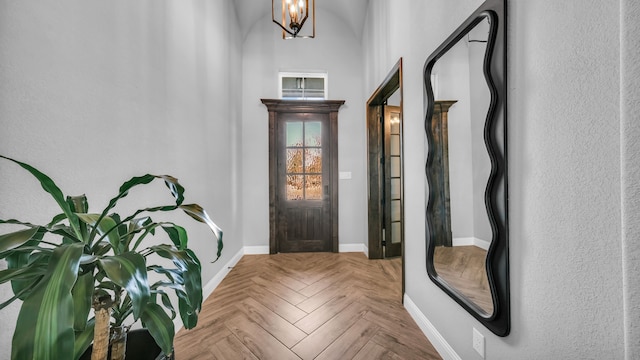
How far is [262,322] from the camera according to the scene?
1865 millimetres

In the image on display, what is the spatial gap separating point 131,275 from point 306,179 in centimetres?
309

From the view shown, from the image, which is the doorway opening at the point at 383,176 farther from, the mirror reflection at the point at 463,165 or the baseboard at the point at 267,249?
the mirror reflection at the point at 463,165

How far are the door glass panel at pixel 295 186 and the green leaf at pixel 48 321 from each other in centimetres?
316

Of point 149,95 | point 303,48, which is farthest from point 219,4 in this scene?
point 149,95

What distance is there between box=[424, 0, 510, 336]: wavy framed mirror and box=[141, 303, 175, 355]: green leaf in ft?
3.99

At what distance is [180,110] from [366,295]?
7.30 ft

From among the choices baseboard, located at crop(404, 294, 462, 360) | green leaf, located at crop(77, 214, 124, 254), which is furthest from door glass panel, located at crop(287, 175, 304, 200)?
green leaf, located at crop(77, 214, 124, 254)

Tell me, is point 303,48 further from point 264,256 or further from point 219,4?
point 264,256

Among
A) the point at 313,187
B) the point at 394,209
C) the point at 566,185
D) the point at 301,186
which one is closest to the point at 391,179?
the point at 394,209

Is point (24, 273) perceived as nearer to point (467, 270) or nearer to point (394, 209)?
point (467, 270)

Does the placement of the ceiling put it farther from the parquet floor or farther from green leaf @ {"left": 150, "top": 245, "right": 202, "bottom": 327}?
green leaf @ {"left": 150, "top": 245, "right": 202, "bottom": 327}

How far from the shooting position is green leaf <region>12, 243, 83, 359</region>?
0.40m

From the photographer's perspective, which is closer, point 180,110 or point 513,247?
point 513,247

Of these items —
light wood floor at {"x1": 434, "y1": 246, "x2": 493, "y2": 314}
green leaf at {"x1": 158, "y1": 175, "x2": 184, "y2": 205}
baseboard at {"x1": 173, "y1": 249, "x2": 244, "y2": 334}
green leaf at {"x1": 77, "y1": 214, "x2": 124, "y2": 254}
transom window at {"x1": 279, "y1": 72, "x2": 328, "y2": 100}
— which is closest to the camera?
green leaf at {"x1": 77, "y1": 214, "x2": 124, "y2": 254}
